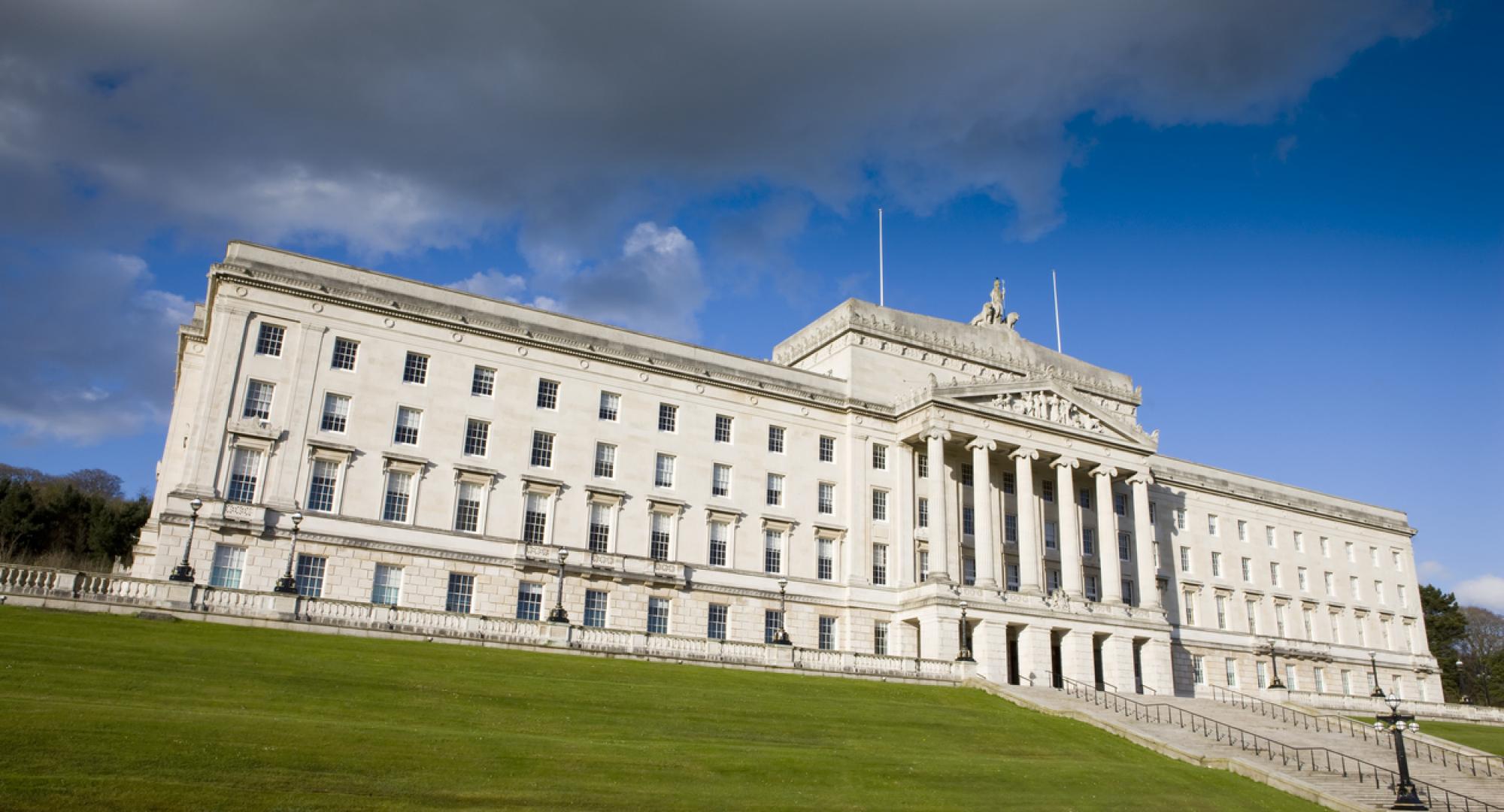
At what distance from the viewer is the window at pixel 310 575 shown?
47469 mm

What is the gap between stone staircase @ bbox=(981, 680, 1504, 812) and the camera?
122 ft

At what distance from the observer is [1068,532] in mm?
64750

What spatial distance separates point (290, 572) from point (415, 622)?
5.87m

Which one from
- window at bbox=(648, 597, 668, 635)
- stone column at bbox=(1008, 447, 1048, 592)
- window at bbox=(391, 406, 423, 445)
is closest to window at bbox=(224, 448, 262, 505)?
window at bbox=(391, 406, 423, 445)

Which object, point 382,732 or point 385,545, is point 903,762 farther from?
point 385,545

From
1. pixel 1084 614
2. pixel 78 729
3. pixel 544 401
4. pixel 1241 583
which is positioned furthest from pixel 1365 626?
pixel 78 729

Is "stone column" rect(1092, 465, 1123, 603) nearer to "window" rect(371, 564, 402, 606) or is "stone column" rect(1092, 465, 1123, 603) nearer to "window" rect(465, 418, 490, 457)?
"window" rect(465, 418, 490, 457)

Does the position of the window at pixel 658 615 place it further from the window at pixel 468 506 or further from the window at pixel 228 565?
the window at pixel 228 565

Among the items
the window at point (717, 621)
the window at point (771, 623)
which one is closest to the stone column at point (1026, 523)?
the window at point (771, 623)

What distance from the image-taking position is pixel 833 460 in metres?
63.8

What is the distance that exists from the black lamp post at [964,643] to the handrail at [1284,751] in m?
5.08

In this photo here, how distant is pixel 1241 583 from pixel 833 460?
120 ft

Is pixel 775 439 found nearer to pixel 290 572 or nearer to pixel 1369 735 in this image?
pixel 290 572

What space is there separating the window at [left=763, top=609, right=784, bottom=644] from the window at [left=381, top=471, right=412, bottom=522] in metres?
19.5
